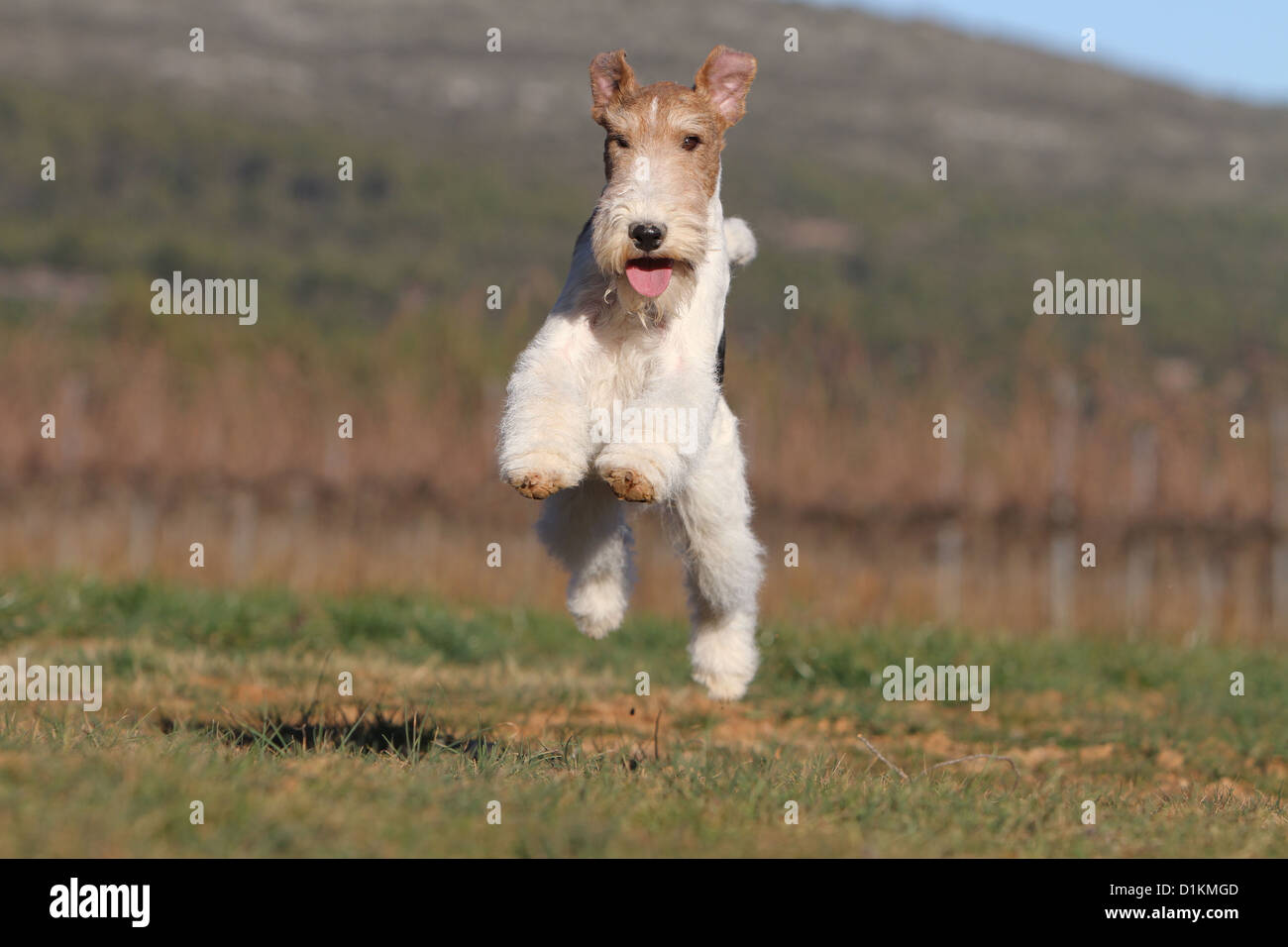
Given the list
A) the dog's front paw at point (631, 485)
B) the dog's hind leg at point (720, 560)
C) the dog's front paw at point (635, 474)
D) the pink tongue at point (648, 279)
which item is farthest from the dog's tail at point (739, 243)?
the dog's front paw at point (631, 485)

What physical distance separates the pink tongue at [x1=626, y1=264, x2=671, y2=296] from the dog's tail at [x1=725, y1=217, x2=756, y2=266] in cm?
128

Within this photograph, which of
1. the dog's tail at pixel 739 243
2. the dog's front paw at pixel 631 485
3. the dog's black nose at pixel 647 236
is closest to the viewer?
the dog's front paw at pixel 631 485

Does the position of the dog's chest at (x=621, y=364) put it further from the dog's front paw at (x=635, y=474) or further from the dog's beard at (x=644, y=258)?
the dog's front paw at (x=635, y=474)

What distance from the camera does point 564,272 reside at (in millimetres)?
51156

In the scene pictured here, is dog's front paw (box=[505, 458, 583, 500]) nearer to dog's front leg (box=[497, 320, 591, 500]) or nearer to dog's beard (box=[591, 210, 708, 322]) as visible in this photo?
dog's front leg (box=[497, 320, 591, 500])

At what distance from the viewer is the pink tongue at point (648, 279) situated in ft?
15.0

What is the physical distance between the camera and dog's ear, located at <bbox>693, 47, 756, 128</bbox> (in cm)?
504

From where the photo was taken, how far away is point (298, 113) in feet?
216

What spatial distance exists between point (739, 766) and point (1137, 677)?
6917 mm

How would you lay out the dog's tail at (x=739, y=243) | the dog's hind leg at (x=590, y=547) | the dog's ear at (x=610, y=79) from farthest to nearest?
the dog's tail at (x=739, y=243)
the dog's hind leg at (x=590, y=547)
the dog's ear at (x=610, y=79)

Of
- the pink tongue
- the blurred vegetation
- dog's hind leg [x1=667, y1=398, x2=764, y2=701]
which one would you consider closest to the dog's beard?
the pink tongue

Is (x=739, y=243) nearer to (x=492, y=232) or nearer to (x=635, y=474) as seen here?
(x=635, y=474)
